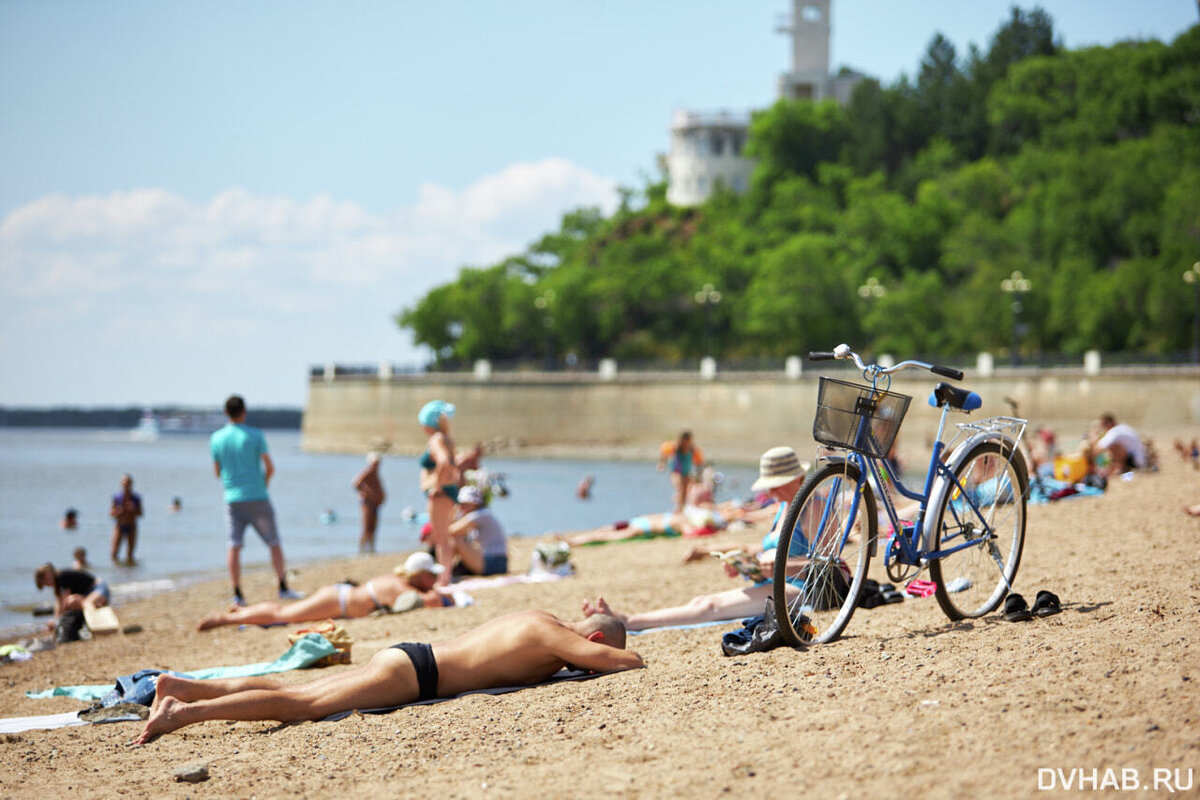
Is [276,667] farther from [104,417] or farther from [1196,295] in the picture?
[104,417]

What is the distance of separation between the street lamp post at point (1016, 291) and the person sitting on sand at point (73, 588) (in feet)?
160

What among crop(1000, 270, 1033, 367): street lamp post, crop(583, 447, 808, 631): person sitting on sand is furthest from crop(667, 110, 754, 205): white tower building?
Answer: crop(583, 447, 808, 631): person sitting on sand

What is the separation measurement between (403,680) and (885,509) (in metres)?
2.24

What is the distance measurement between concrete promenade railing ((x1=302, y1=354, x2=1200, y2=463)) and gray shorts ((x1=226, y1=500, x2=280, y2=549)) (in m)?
39.7

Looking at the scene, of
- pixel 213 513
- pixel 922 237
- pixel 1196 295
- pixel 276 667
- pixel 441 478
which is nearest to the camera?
pixel 276 667

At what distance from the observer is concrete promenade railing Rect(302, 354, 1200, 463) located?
51938 mm

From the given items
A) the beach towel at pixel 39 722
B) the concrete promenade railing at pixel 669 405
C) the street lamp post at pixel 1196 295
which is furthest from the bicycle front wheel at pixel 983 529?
the street lamp post at pixel 1196 295

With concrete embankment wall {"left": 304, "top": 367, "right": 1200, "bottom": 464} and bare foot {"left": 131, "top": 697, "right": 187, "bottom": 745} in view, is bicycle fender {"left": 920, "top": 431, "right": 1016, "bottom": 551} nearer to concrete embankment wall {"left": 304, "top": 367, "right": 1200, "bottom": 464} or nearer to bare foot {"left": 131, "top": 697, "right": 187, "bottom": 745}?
bare foot {"left": 131, "top": 697, "right": 187, "bottom": 745}

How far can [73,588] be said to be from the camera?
32.8ft

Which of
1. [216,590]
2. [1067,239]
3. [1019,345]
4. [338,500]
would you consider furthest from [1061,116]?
[216,590]

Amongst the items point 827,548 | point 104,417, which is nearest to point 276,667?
point 827,548

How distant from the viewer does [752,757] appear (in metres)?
3.69

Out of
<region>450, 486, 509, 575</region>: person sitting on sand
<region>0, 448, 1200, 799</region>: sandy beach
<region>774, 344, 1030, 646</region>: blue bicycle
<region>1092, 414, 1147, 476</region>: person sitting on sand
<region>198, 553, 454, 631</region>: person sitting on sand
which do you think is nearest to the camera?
<region>0, 448, 1200, 799</region>: sandy beach

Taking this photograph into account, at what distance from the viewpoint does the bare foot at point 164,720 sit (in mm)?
4902
